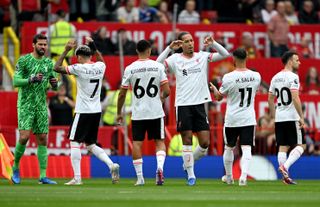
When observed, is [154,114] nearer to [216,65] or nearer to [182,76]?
[182,76]

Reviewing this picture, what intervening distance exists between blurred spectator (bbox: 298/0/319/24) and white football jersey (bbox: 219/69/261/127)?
14.6m

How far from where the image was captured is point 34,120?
73.2 feet

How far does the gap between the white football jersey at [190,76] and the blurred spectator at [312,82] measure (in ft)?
36.4

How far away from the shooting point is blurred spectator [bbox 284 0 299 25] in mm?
36175

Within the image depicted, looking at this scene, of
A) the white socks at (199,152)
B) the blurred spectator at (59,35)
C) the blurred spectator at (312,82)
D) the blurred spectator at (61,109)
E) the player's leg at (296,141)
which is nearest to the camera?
the white socks at (199,152)

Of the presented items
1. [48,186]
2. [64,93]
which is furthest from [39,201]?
[64,93]

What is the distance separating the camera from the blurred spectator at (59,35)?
3178 centimetres

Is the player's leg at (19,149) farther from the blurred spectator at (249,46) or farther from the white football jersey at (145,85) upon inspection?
the blurred spectator at (249,46)

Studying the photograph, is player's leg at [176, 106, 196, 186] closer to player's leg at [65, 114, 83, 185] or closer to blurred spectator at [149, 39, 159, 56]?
player's leg at [65, 114, 83, 185]

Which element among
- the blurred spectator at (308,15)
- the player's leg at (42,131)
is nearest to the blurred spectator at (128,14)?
the blurred spectator at (308,15)

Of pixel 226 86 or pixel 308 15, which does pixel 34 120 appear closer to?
pixel 226 86

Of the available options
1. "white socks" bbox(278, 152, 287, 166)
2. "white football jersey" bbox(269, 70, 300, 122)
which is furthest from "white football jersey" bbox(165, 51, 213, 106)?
"white socks" bbox(278, 152, 287, 166)

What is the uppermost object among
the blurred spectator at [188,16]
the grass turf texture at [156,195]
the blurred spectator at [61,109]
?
the blurred spectator at [188,16]

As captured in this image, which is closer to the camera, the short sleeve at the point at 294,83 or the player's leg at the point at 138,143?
the player's leg at the point at 138,143
